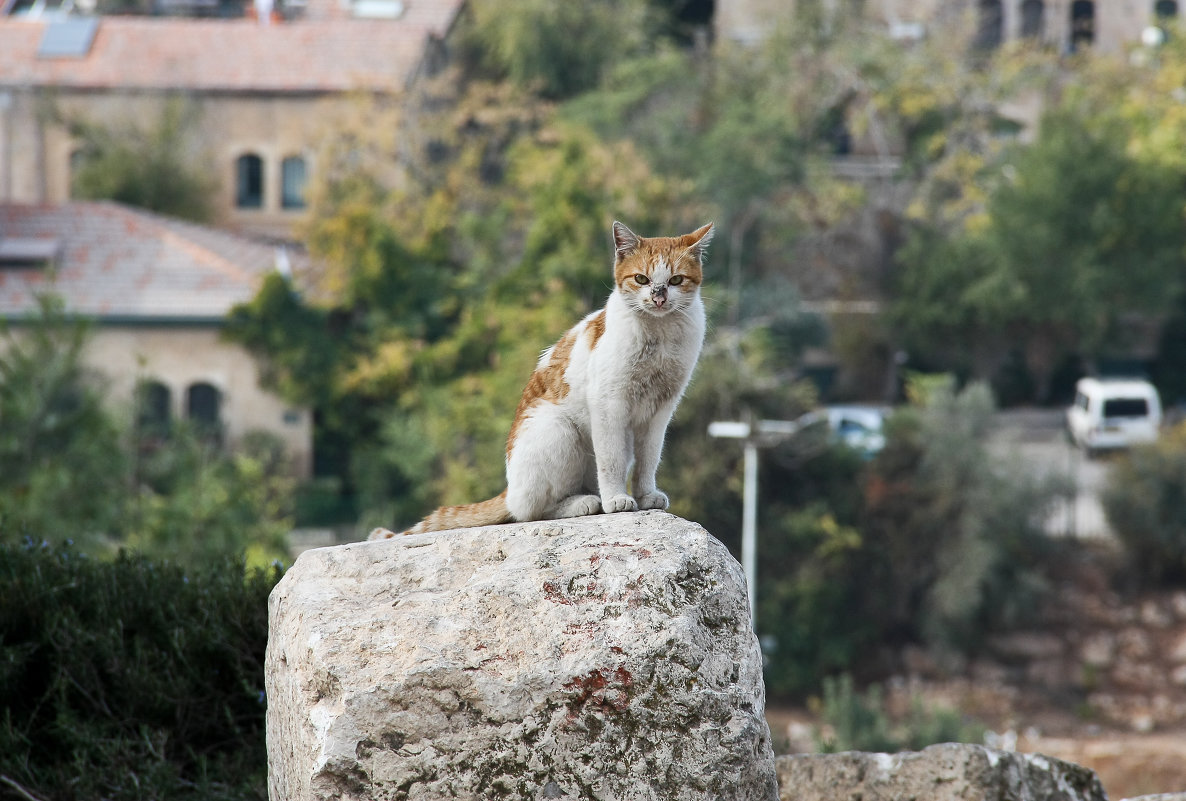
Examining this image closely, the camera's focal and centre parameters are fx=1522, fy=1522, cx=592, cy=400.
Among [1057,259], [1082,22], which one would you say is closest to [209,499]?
[1057,259]

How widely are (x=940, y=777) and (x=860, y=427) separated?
3074 cm

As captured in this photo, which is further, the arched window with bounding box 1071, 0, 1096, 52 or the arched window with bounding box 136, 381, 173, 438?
the arched window with bounding box 1071, 0, 1096, 52

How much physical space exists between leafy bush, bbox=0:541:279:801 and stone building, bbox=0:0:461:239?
32.5 metres

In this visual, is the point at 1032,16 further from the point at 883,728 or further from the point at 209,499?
the point at 209,499

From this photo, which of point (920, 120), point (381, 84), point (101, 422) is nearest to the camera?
point (101, 422)

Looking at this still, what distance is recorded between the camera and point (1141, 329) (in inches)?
1709

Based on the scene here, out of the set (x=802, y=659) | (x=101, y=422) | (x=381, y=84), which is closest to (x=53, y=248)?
(x=381, y=84)

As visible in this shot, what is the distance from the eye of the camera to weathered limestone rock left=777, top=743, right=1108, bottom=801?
281 inches

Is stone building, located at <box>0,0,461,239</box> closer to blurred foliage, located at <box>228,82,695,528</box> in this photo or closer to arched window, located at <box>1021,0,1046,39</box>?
blurred foliage, located at <box>228,82,695,528</box>

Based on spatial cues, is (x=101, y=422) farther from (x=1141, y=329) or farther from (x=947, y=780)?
(x=1141, y=329)

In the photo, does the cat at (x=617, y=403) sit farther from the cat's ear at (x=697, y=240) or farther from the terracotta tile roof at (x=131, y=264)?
the terracotta tile roof at (x=131, y=264)

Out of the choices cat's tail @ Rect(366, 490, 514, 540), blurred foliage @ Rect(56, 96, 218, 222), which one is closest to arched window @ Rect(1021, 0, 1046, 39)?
blurred foliage @ Rect(56, 96, 218, 222)

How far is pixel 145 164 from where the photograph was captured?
41.3m

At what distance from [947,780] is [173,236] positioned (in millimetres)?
33092
